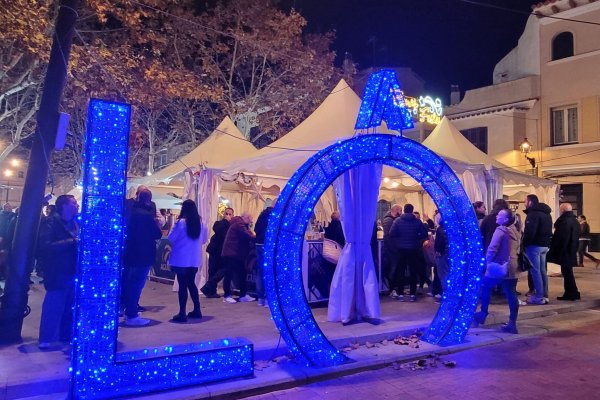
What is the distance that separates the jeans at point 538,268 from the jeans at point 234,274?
17.8 feet

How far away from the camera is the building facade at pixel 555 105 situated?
62.0 ft

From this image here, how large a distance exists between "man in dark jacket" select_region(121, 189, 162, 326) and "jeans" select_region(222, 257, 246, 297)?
6.76 feet

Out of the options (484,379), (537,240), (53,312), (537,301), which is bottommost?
(484,379)

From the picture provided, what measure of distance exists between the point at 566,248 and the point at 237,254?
6.44 m

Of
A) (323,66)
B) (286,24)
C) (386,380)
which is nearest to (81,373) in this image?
(386,380)

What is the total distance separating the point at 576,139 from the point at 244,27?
13.9 m

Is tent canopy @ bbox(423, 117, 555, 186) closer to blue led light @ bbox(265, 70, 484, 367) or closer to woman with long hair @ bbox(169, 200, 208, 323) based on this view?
blue led light @ bbox(265, 70, 484, 367)

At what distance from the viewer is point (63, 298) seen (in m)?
5.96

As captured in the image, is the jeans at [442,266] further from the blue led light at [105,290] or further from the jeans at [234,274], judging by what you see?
the blue led light at [105,290]

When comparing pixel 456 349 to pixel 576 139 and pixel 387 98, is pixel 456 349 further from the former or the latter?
pixel 576 139

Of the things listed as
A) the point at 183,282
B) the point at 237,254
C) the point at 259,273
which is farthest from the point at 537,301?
the point at 183,282

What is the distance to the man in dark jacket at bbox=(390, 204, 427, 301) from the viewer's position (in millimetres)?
9258

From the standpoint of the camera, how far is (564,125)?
20.1m

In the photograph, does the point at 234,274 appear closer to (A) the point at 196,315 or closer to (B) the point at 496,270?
(A) the point at 196,315
